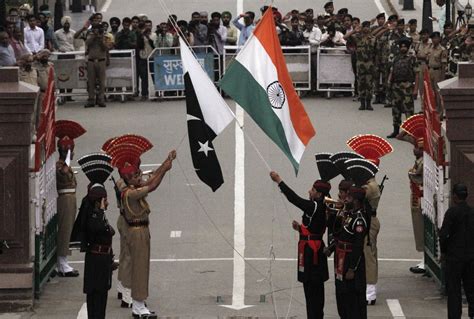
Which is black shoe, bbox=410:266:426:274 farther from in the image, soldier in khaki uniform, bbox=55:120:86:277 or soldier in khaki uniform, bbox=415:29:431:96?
soldier in khaki uniform, bbox=415:29:431:96

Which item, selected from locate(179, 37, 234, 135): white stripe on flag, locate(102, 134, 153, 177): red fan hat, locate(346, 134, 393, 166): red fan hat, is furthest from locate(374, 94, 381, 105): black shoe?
locate(102, 134, 153, 177): red fan hat

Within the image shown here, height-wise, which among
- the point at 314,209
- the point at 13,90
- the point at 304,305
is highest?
the point at 13,90

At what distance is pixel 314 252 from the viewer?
694 inches

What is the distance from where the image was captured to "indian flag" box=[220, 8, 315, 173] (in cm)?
1852

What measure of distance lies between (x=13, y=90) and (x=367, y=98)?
49.8 ft

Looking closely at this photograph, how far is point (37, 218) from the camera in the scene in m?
18.9

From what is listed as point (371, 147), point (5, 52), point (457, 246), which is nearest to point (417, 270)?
point (371, 147)

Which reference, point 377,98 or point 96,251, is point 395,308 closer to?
point 96,251

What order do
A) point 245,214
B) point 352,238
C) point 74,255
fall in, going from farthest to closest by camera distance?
point 245,214
point 74,255
point 352,238

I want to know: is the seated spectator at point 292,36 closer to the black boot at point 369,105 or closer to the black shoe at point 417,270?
the black boot at point 369,105

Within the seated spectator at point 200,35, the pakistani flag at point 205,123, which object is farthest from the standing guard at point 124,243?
the seated spectator at point 200,35

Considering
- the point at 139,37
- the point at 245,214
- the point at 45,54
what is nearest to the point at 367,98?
the point at 139,37

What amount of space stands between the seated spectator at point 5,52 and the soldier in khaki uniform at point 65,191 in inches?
343

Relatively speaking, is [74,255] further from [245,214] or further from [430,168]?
[430,168]
